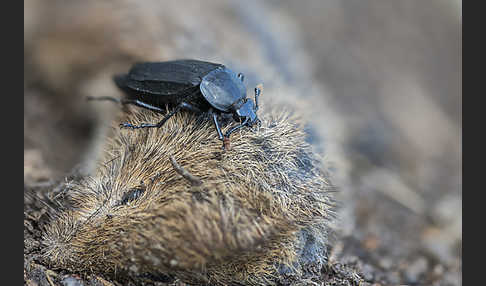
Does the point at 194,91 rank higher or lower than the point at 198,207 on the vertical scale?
higher

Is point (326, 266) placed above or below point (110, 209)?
above

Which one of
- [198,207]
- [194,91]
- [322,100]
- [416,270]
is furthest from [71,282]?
[322,100]

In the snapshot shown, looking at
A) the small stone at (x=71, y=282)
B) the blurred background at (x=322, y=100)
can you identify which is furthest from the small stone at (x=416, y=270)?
the small stone at (x=71, y=282)

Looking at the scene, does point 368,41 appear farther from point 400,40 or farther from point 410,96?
point 410,96

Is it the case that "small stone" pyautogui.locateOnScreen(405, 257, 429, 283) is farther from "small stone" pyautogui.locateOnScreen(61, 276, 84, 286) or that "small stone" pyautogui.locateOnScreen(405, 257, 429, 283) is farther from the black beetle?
"small stone" pyautogui.locateOnScreen(61, 276, 84, 286)

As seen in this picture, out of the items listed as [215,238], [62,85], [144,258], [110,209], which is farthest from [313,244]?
[62,85]

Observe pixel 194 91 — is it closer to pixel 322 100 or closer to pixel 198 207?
pixel 198 207

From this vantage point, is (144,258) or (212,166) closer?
(144,258)
